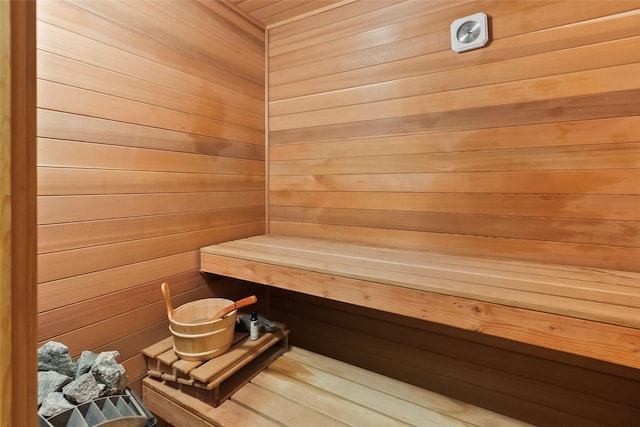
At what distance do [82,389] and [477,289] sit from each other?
134cm

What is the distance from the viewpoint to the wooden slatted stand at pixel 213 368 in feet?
4.23

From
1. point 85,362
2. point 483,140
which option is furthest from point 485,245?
point 85,362

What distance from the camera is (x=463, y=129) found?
1.53 m

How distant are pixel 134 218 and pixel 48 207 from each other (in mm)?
313

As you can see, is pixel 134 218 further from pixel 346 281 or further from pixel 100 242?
pixel 346 281

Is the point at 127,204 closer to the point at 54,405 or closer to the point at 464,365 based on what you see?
the point at 54,405

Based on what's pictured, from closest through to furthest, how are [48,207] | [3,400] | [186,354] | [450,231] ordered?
[3,400]
[48,207]
[186,354]
[450,231]

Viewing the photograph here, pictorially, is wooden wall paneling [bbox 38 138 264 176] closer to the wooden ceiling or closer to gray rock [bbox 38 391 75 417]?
gray rock [bbox 38 391 75 417]

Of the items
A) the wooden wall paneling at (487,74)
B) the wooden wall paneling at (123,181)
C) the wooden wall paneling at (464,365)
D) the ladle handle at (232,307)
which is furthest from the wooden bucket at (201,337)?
the wooden wall paneling at (487,74)

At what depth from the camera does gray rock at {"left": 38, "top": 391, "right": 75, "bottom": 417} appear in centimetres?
96

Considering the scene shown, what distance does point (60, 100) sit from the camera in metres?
1.17

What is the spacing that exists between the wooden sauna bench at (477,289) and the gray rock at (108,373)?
0.59m

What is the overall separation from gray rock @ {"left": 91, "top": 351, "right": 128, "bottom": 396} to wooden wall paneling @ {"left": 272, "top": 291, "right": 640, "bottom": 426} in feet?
3.59

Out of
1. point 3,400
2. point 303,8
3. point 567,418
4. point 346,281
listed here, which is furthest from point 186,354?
point 303,8
